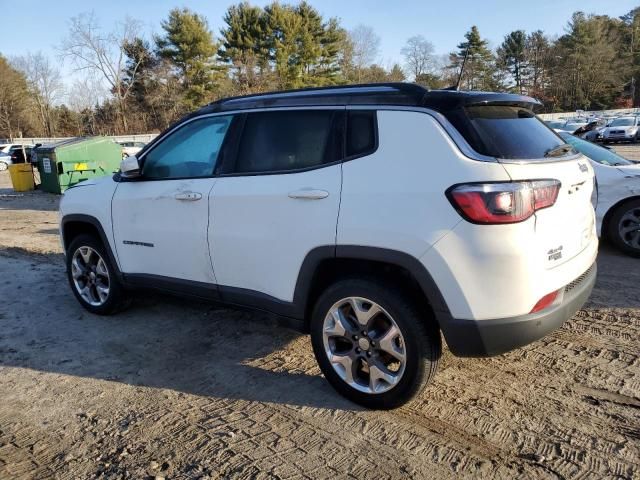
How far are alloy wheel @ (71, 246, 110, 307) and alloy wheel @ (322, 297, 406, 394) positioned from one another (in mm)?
2556

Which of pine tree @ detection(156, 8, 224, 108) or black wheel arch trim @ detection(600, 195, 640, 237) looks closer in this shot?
black wheel arch trim @ detection(600, 195, 640, 237)

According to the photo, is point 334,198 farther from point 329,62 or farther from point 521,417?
point 329,62

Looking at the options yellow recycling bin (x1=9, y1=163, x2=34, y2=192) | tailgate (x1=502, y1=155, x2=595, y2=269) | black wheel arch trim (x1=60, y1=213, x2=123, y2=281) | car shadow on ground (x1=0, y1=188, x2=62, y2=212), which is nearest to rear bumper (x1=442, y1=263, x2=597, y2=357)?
tailgate (x1=502, y1=155, x2=595, y2=269)

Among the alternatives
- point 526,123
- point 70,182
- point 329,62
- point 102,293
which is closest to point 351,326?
point 526,123

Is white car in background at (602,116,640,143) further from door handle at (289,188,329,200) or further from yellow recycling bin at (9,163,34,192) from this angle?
door handle at (289,188,329,200)

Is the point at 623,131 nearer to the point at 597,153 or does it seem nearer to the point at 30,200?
the point at 597,153

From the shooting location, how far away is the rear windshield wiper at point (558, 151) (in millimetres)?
2929

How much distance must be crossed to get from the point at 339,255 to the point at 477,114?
1.10m

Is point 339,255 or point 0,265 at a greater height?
point 339,255

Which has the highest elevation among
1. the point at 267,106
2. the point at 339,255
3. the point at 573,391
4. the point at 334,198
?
the point at 267,106

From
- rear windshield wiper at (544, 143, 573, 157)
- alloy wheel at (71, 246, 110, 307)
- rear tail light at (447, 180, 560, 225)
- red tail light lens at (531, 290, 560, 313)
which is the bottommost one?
alloy wheel at (71, 246, 110, 307)

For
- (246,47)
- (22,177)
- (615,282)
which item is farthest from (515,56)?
(615,282)

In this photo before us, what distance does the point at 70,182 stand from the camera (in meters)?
15.5

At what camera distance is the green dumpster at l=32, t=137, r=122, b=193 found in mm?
15133
